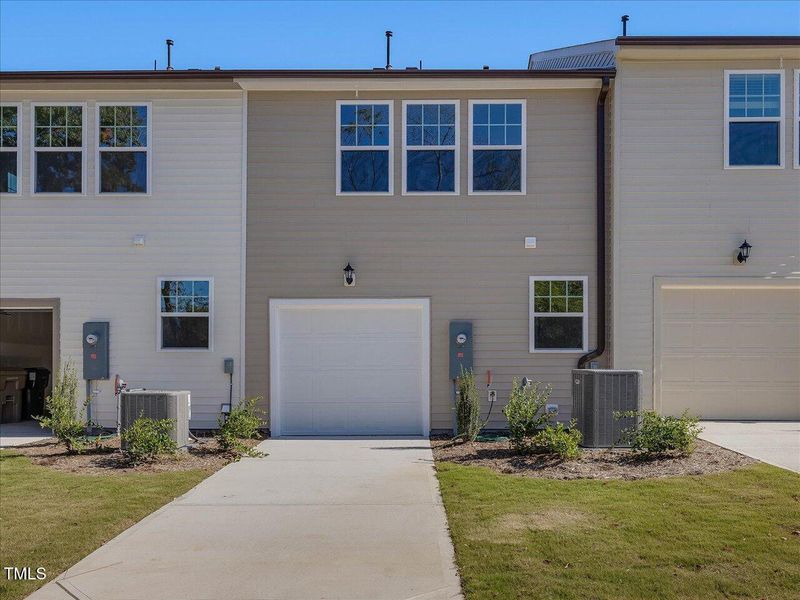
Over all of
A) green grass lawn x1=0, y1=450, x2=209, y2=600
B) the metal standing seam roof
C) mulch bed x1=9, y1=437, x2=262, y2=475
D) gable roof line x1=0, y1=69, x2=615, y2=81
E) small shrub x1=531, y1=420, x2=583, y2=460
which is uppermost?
the metal standing seam roof

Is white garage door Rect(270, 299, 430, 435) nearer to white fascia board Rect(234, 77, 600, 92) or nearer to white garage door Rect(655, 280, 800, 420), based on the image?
white fascia board Rect(234, 77, 600, 92)

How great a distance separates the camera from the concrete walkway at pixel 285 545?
4.61m

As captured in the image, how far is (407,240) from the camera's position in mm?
11203

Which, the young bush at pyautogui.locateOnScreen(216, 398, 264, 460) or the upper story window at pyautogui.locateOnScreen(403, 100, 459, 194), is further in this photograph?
the upper story window at pyautogui.locateOnScreen(403, 100, 459, 194)

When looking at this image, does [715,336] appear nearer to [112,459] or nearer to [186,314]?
[186,314]

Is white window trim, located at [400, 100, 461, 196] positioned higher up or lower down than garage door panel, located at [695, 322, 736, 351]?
higher up

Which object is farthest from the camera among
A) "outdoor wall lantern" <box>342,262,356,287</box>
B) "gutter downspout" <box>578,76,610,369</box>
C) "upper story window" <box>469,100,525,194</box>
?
"upper story window" <box>469,100,525,194</box>

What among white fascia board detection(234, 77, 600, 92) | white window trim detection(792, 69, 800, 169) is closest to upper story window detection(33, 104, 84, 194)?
white fascia board detection(234, 77, 600, 92)

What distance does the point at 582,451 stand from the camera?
864 cm

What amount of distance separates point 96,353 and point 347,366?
386cm

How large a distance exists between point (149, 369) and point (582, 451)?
6.62 meters

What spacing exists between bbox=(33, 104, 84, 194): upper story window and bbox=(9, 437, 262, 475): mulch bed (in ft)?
13.5

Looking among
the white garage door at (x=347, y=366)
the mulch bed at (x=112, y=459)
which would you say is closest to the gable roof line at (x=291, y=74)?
the white garage door at (x=347, y=366)

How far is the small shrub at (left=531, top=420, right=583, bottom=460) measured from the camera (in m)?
8.12
